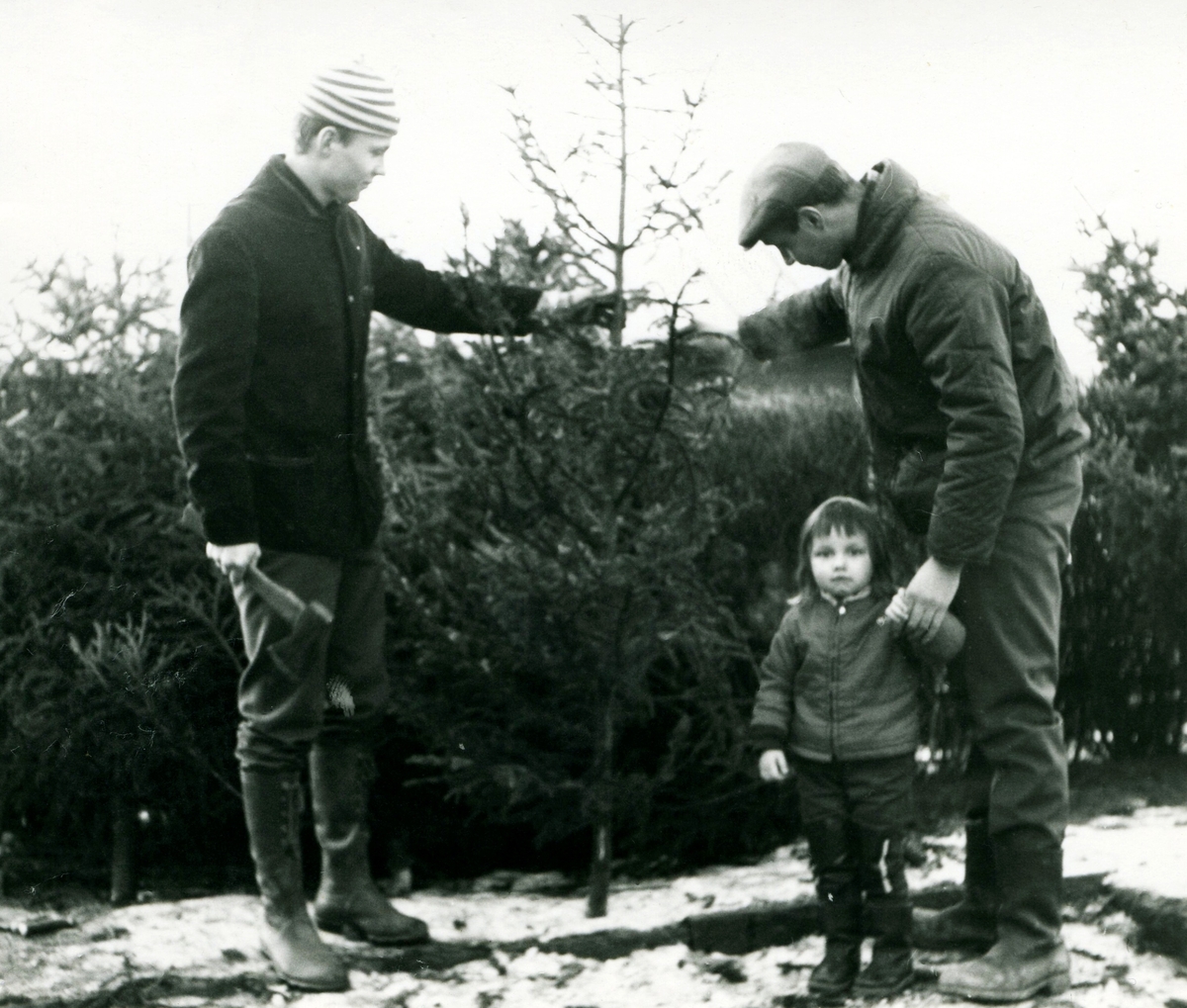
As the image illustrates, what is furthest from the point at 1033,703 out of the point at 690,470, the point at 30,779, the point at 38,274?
the point at 38,274

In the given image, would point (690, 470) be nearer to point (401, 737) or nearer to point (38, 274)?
point (401, 737)

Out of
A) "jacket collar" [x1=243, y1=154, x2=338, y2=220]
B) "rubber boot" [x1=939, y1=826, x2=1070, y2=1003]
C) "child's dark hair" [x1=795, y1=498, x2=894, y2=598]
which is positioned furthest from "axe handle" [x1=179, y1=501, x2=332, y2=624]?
"rubber boot" [x1=939, y1=826, x2=1070, y2=1003]

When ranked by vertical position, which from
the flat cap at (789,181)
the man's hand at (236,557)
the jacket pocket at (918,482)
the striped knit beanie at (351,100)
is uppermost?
the striped knit beanie at (351,100)

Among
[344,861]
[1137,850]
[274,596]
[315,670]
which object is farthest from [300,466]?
[1137,850]

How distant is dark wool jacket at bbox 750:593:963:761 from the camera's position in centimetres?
341

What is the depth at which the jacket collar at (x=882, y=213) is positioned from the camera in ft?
10.9

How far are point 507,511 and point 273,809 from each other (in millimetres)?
982

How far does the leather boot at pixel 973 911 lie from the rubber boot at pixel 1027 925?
0.95ft

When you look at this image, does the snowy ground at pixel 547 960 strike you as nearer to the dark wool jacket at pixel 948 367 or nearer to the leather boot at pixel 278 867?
the leather boot at pixel 278 867

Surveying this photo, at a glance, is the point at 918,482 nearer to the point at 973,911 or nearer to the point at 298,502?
the point at 973,911

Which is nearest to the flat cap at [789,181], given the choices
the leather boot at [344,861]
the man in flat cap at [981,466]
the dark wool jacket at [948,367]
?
the man in flat cap at [981,466]

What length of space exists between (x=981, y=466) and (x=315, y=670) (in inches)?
65.9

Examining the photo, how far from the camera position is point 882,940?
3.38 meters

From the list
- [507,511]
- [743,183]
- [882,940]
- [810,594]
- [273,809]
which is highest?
[743,183]
